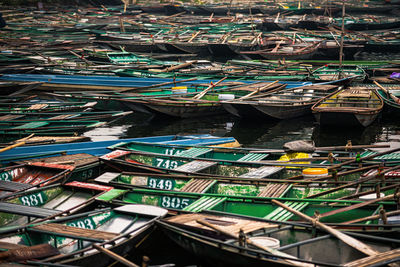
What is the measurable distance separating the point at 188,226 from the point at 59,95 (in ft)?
45.2

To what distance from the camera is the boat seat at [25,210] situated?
9.45 m

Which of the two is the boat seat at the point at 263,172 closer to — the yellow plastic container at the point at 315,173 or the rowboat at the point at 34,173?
the yellow plastic container at the point at 315,173

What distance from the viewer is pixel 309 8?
184 feet

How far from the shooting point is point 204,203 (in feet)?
32.8

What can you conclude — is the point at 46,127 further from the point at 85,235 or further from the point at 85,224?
the point at 85,235

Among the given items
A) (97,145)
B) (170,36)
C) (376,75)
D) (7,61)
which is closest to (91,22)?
(170,36)

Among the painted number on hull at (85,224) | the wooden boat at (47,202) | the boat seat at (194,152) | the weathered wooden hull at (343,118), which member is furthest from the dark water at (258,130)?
the painted number on hull at (85,224)

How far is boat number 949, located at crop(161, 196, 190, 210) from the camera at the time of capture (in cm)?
1053

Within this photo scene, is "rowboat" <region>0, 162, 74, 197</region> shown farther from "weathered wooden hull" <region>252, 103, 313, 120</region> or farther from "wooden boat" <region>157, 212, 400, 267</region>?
"weathered wooden hull" <region>252, 103, 313, 120</region>

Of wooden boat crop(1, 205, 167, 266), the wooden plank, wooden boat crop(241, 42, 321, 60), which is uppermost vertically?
wooden boat crop(241, 42, 321, 60)

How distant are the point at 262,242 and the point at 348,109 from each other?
1139 cm

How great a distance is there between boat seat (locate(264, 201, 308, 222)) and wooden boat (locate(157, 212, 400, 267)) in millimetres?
625

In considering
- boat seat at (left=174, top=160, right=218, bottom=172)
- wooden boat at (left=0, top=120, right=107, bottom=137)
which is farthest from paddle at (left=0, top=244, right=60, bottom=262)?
wooden boat at (left=0, top=120, right=107, bottom=137)

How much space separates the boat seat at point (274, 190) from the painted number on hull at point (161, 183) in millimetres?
2377
